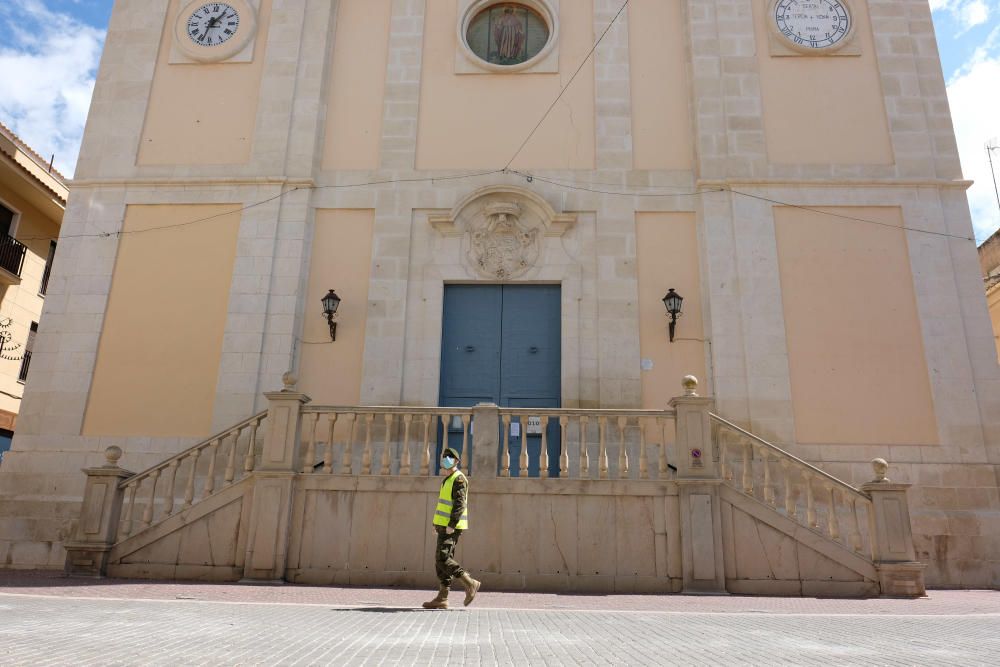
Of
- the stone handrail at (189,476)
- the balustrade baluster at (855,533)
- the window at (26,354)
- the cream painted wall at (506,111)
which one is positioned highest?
the cream painted wall at (506,111)

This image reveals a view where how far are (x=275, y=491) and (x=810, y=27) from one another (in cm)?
1220

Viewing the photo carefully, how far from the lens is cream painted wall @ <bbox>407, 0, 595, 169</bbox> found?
44.6ft

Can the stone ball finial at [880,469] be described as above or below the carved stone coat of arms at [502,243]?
below

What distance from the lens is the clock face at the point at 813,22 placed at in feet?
45.5

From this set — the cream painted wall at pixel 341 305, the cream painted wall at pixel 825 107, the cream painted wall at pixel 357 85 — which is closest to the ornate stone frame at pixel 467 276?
the cream painted wall at pixel 341 305

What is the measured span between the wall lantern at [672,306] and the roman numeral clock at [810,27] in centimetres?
523

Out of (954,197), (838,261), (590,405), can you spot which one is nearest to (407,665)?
(590,405)

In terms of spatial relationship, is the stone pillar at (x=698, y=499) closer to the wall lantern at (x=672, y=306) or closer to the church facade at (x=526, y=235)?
the church facade at (x=526, y=235)

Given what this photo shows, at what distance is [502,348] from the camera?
12.6 meters

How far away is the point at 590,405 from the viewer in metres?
11.9

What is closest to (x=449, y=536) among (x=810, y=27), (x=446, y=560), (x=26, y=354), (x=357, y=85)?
(x=446, y=560)

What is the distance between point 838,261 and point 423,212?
6.97 m

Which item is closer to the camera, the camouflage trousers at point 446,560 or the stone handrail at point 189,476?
the camouflage trousers at point 446,560

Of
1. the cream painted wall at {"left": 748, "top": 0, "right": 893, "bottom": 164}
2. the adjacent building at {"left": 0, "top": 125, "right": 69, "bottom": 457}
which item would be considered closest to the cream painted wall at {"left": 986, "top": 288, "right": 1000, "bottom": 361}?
the cream painted wall at {"left": 748, "top": 0, "right": 893, "bottom": 164}
